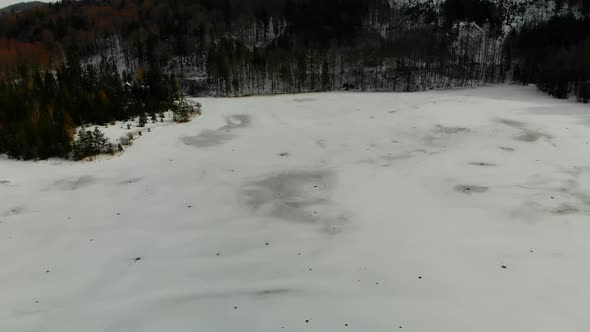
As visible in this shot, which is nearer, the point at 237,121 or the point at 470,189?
the point at 470,189

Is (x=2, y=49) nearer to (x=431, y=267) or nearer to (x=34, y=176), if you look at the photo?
(x=34, y=176)

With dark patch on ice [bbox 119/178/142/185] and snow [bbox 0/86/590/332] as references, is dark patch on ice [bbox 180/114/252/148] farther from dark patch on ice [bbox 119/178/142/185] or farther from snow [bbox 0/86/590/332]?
dark patch on ice [bbox 119/178/142/185]

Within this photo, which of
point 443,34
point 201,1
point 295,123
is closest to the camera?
point 295,123

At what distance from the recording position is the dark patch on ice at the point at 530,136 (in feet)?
87.3

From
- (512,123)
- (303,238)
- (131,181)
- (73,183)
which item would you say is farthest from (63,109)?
(512,123)

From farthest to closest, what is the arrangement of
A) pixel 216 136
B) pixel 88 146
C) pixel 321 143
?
pixel 216 136 < pixel 321 143 < pixel 88 146

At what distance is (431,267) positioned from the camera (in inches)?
453

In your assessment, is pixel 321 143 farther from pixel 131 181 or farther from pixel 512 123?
pixel 512 123

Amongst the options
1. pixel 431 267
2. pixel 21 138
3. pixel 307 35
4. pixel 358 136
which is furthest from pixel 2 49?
pixel 431 267

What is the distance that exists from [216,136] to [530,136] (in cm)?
2286

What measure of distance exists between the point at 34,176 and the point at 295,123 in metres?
20.8

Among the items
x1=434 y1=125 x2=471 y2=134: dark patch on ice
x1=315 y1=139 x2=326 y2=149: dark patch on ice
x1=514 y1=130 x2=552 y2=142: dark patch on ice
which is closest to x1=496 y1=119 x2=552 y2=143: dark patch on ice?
x1=514 y1=130 x2=552 y2=142: dark patch on ice

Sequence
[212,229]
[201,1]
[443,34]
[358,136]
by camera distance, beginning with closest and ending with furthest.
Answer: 1. [212,229]
2. [358,136]
3. [443,34]
4. [201,1]

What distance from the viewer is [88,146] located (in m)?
24.3
